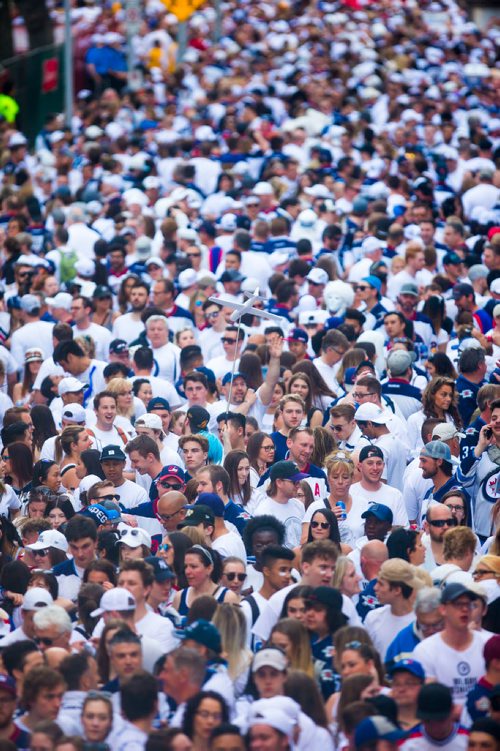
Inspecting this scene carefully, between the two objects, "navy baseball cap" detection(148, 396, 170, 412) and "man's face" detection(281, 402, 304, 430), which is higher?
"man's face" detection(281, 402, 304, 430)

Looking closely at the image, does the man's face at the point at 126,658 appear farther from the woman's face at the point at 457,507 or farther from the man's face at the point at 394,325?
the man's face at the point at 394,325

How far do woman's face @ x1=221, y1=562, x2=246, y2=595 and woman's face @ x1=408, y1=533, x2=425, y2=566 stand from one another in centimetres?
97

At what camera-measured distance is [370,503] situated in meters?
9.85

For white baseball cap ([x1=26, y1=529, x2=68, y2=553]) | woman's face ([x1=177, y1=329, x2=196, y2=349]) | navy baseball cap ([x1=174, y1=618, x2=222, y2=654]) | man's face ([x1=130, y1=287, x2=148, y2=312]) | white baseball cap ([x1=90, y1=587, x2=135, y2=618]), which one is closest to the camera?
navy baseball cap ([x1=174, y1=618, x2=222, y2=654])

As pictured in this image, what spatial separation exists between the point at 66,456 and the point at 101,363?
1.98 metres

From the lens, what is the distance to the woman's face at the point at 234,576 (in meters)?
8.75

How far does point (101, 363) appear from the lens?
12898 millimetres

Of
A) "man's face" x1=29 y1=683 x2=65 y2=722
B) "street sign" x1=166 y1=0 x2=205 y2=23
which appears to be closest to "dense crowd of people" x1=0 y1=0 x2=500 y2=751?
"man's face" x1=29 y1=683 x2=65 y2=722

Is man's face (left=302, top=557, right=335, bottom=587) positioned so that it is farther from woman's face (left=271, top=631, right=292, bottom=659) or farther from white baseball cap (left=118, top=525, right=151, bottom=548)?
white baseball cap (left=118, top=525, right=151, bottom=548)

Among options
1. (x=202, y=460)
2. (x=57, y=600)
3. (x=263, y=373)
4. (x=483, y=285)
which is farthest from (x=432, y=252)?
(x=57, y=600)

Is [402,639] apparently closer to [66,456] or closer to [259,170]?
[66,456]

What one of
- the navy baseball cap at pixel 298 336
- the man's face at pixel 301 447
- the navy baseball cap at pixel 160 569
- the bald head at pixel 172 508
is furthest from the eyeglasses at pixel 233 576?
the navy baseball cap at pixel 298 336

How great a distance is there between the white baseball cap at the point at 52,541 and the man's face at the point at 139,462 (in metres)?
1.29

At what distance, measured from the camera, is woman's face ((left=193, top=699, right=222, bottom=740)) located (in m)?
7.01
